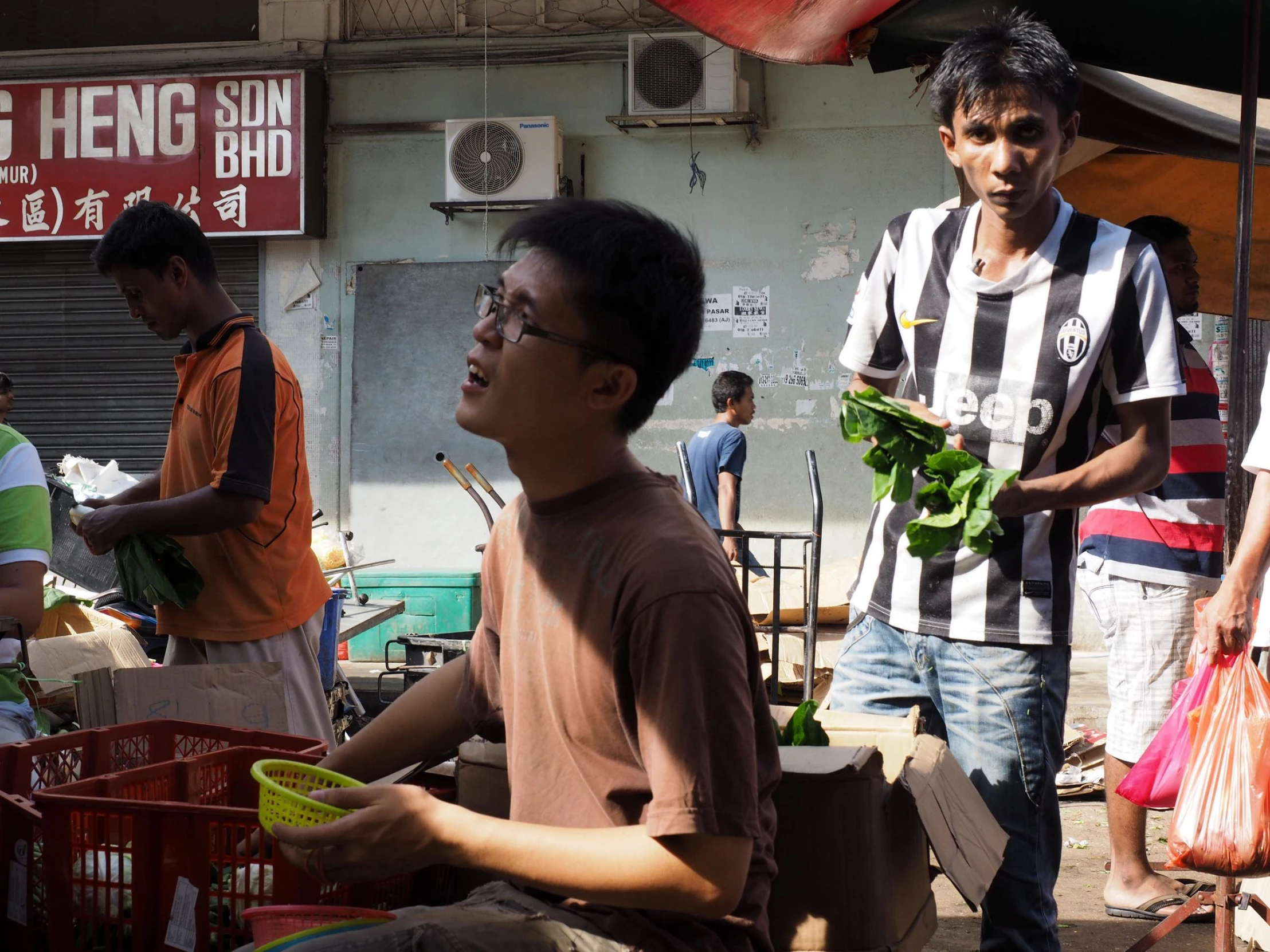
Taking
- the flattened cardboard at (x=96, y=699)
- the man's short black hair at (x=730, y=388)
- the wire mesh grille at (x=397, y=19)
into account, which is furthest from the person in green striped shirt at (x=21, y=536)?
the wire mesh grille at (x=397, y=19)

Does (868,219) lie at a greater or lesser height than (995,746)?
greater

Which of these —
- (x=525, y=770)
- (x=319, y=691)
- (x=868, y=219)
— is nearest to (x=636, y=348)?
(x=525, y=770)

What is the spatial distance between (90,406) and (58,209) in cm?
159

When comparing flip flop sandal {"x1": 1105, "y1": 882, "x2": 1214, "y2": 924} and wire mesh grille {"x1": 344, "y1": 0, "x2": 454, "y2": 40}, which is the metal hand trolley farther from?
wire mesh grille {"x1": 344, "y1": 0, "x2": 454, "y2": 40}

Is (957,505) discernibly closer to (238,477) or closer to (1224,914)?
(1224,914)

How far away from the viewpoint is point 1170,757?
309 cm

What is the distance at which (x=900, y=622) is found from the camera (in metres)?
2.66

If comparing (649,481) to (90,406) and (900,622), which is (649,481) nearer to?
(900,622)

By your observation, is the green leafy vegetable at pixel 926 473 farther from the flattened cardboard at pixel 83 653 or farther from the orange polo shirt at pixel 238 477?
the flattened cardboard at pixel 83 653

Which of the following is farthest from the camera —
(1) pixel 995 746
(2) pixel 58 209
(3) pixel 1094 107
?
(2) pixel 58 209

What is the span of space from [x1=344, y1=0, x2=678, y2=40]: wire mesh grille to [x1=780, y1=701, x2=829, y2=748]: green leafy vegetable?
331 inches

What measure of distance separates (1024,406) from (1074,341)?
0.16 metres

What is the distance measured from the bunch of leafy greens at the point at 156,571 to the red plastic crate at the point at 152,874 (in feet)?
4.17

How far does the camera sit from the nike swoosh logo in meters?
2.67
